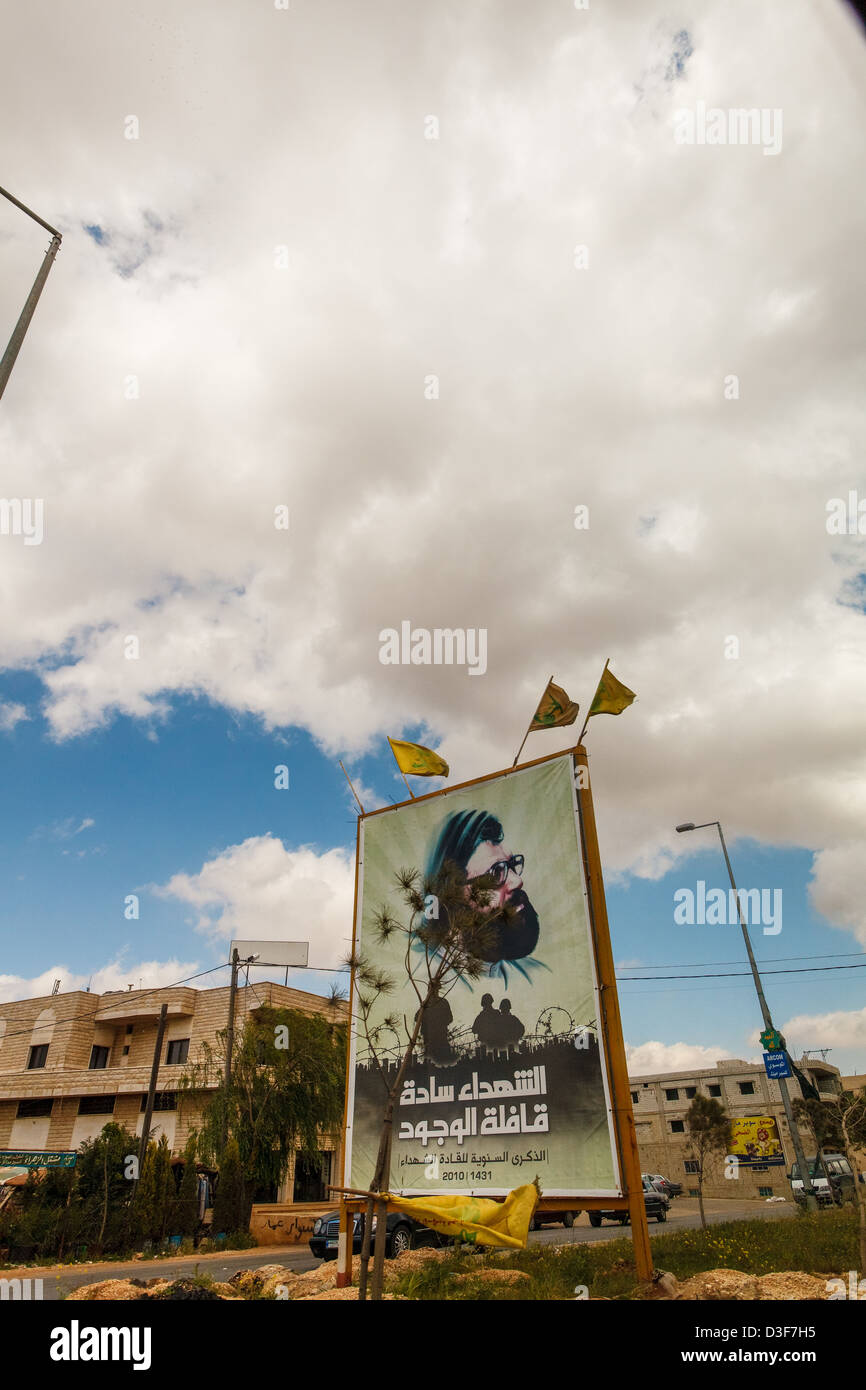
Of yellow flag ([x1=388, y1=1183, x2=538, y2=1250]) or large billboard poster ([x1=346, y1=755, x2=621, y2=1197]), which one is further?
large billboard poster ([x1=346, y1=755, x2=621, y2=1197])

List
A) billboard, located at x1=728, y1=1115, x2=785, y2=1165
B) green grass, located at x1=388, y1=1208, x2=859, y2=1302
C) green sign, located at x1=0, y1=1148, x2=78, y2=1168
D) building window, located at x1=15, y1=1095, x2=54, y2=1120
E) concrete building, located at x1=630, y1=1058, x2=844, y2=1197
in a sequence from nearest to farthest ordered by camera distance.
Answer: green grass, located at x1=388, y1=1208, x2=859, y2=1302 → green sign, located at x1=0, y1=1148, x2=78, y2=1168 → billboard, located at x1=728, y1=1115, x2=785, y2=1165 → building window, located at x1=15, y1=1095, x2=54, y2=1120 → concrete building, located at x1=630, y1=1058, x2=844, y2=1197

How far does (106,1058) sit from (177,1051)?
5.61 meters

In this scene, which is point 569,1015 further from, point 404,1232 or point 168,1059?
point 168,1059

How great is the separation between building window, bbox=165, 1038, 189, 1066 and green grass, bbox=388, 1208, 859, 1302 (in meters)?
27.3

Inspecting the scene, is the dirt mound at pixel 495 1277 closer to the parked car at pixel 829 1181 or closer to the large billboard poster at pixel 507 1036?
the large billboard poster at pixel 507 1036

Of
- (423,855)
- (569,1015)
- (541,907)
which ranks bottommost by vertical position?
(569,1015)

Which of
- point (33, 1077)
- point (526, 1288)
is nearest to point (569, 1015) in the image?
point (526, 1288)

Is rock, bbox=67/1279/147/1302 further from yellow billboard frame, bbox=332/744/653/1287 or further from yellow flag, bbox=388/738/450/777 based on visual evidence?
yellow flag, bbox=388/738/450/777

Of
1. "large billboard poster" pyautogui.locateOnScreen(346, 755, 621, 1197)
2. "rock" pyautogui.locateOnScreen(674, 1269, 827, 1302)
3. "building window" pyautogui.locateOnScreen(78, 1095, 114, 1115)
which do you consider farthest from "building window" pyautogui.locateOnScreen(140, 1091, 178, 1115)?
"rock" pyautogui.locateOnScreen(674, 1269, 827, 1302)

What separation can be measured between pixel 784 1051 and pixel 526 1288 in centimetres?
1488

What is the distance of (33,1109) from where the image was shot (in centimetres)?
3991

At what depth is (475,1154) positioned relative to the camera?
1241cm

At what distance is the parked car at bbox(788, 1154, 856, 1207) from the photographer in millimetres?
33469

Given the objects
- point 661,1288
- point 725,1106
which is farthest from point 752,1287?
point 725,1106
